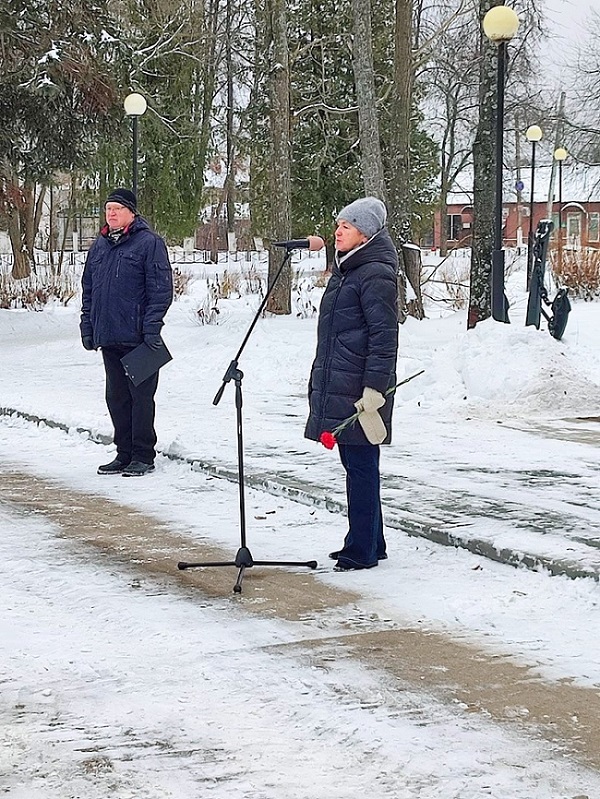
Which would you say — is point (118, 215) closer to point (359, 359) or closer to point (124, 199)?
point (124, 199)

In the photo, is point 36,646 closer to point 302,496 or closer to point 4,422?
point 302,496

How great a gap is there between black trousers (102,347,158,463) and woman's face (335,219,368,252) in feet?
10.6

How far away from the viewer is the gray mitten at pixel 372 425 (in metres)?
6.08

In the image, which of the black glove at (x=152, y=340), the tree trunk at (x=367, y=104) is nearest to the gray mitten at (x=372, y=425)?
the black glove at (x=152, y=340)

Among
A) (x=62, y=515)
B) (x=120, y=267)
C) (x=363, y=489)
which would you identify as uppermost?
(x=120, y=267)

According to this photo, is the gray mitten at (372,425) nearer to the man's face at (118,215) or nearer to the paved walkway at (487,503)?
the paved walkway at (487,503)

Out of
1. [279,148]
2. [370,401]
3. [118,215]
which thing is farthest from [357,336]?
[279,148]

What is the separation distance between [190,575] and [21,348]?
13.9 meters

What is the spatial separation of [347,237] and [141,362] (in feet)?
10.3

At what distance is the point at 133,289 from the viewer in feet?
29.5

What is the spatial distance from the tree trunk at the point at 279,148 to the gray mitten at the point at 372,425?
15.2 m

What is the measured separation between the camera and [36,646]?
16.8 feet

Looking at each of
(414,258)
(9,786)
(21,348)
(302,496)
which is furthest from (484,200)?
(9,786)

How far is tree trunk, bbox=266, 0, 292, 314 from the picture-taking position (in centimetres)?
2112
